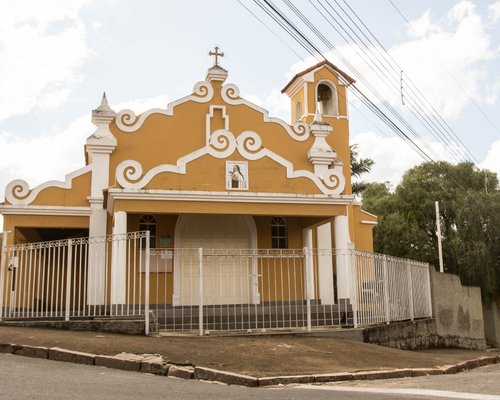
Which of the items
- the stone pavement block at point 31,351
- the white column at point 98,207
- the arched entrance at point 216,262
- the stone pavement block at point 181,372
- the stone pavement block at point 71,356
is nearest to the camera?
the stone pavement block at point 181,372

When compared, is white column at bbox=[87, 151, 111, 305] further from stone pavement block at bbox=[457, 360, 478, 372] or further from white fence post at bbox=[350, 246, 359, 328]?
stone pavement block at bbox=[457, 360, 478, 372]

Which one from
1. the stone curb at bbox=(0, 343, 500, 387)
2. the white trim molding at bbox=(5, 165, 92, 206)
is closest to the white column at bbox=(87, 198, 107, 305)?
the white trim molding at bbox=(5, 165, 92, 206)

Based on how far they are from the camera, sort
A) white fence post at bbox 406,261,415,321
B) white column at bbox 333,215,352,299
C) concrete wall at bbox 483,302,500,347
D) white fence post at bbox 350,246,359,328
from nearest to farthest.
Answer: white fence post at bbox 350,246,359,328, white column at bbox 333,215,352,299, white fence post at bbox 406,261,415,321, concrete wall at bbox 483,302,500,347

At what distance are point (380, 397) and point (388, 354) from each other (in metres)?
4.42

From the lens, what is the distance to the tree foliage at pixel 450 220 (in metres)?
29.2

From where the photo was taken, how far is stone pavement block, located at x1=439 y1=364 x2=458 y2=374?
1027 centimetres

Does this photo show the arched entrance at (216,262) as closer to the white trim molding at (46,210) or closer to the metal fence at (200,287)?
the metal fence at (200,287)

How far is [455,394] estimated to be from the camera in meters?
7.15

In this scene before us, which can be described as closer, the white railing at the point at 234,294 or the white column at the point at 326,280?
the white railing at the point at 234,294

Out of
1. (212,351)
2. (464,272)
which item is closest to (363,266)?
(212,351)

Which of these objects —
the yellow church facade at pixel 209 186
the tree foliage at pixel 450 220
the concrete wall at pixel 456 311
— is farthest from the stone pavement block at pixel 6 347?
the tree foliage at pixel 450 220

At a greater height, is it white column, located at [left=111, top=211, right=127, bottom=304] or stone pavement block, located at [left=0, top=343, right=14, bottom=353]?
white column, located at [left=111, top=211, right=127, bottom=304]

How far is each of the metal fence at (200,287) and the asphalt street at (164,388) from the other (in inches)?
138

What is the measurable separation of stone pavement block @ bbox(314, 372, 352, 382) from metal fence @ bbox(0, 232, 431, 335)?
3.65 meters
